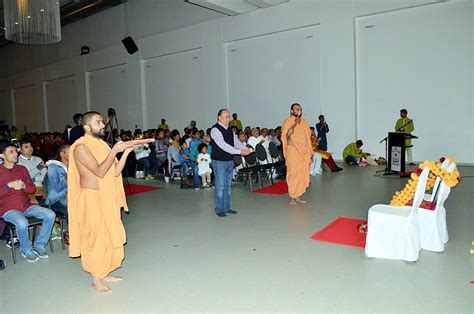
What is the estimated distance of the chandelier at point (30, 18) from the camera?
5711 millimetres

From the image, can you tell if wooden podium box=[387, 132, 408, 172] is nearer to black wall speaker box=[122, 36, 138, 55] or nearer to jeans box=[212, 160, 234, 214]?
jeans box=[212, 160, 234, 214]

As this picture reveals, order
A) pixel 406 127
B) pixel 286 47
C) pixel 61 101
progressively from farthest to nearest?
pixel 61 101 → pixel 286 47 → pixel 406 127

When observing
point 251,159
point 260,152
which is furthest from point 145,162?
point 260,152

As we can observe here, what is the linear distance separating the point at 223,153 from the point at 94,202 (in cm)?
262

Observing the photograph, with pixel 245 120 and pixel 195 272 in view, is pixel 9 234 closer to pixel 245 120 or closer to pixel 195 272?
pixel 195 272

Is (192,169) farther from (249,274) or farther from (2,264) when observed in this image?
(249,274)

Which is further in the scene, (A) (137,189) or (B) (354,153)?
(B) (354,153)

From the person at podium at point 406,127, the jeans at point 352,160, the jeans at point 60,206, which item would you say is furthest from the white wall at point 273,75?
the jeans at point 60,206

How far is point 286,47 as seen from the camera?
1258 cm

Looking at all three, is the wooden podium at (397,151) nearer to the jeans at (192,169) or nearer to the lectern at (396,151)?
the lectern at (396,151)

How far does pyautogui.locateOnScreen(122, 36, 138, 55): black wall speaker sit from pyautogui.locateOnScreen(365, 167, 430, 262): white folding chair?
46.7 feet

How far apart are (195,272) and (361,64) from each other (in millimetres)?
9315

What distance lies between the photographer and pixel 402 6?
10.5 m

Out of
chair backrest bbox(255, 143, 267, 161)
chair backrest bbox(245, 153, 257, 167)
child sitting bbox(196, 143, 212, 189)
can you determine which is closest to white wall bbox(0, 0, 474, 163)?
chair backrest bbox(255, 143, 267, 161)
